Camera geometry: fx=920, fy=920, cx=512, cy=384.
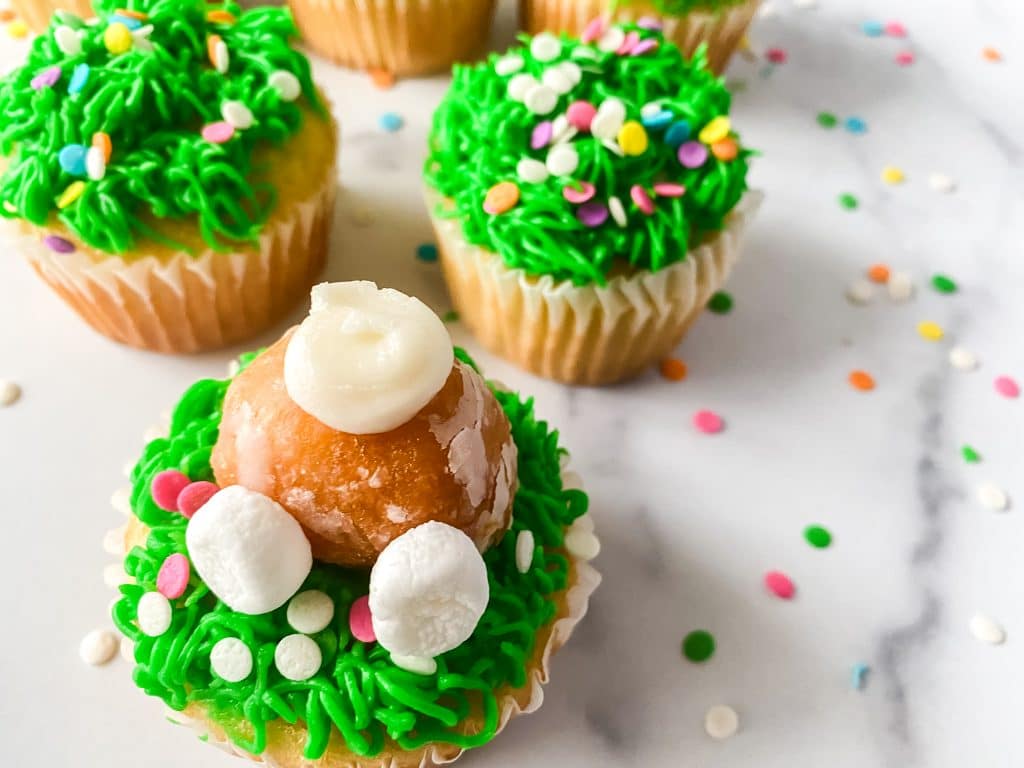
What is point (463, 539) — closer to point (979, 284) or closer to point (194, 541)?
point (194, 541)

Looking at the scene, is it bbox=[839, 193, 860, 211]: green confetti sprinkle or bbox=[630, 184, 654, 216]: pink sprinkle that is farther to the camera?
bbox=[839, 193, 860, 211]: green confetti sprinkle

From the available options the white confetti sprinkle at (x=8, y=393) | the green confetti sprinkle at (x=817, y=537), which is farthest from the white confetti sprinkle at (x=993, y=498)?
the white confetti sprinkle at (x=8, y=393)

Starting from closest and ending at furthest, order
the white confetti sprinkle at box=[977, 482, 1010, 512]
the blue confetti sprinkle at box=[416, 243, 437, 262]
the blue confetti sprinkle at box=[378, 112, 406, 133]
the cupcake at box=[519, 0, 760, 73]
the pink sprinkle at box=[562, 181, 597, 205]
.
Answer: the pink sprinkle at box=[562, 181, 597, 205] → the white confetti sprinkle at box=[977, 482, 1010, 512] → the blue confetti sprinkle at box=[416, 243, 437, 262] → the cupcake at box=[519, 0, 760, 73] → the blue confetti sprinkle at box=[378, 112, 406, 133]

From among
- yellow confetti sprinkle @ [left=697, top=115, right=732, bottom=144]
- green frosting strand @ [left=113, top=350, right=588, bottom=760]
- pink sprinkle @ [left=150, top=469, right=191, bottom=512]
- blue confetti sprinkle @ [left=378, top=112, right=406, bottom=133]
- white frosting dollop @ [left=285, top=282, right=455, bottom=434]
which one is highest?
white frosting dollop @ [left=285, top=282, right=455, bottom=434]

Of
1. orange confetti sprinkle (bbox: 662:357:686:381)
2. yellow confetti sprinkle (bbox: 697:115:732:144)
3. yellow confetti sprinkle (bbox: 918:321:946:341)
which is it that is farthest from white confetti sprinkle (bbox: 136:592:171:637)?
yellow confetti sprinkle (bbox: 918:321:946:341)

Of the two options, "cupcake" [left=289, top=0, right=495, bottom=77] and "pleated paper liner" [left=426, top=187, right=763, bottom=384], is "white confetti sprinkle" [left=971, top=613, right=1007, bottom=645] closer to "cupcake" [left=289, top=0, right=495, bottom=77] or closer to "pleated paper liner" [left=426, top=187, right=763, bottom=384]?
"pleated paper liner" [left=426, top=187, right=763, bottom=384]

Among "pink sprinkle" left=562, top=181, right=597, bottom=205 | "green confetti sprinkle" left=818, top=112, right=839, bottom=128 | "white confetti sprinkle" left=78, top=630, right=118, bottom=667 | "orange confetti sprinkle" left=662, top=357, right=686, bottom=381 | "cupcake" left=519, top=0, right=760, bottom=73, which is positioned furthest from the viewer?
"green confetti sprinkle" left=818, top=112, right=839, bottom=128
